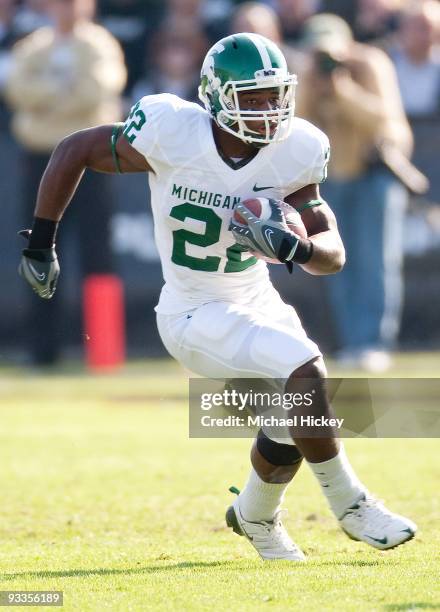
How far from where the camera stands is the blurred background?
10109mm

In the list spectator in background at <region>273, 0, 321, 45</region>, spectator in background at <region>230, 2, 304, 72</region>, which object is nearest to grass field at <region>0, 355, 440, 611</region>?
spectator in background at <region>230, 2, 304, 72</region>

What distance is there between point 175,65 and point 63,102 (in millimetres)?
1087

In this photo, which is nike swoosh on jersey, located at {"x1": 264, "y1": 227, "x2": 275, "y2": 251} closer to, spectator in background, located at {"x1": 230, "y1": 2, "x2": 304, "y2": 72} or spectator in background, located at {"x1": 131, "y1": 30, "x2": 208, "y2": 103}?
spectator in background, located at {"x1": 230, "y1": 2, "x2": 304, "y2": 72}

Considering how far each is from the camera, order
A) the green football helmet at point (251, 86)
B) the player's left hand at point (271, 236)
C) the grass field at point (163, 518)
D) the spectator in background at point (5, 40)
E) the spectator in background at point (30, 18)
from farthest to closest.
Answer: the spectator in background at point (30, 18) < the spectator in background at point (5, 40) < the green football helmet at point (251, 86) < the player's left hand at point (271, 236) < the grass field at point (163, 518)

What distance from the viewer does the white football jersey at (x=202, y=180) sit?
16.2 ft

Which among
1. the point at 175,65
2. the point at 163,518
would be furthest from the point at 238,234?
the point at 175,65

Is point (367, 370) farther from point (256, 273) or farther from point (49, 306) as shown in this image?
point (256, 273)

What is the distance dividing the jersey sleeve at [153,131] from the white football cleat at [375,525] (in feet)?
4.54

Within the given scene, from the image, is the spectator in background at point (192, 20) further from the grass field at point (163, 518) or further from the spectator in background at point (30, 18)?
the grass field at point (163, 518)

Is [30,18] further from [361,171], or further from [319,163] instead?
[319,163]

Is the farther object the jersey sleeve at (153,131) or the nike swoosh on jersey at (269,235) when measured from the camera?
the jersey sleeve at (153,131)

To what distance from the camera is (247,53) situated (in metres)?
4.88

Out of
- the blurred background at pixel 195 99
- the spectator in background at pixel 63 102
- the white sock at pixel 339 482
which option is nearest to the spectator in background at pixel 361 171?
the blurred background at pixel 195 99

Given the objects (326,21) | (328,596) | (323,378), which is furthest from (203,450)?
(326,21)
